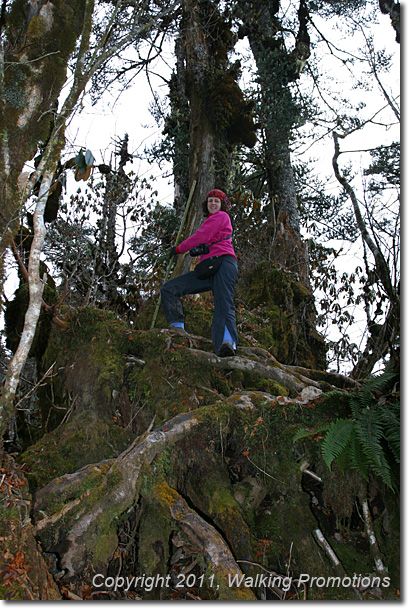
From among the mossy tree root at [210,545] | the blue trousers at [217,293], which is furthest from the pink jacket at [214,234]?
the mossy tree root at [210,545]

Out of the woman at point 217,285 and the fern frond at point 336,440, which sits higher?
the woman at point 217,285

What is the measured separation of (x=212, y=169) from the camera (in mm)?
7855

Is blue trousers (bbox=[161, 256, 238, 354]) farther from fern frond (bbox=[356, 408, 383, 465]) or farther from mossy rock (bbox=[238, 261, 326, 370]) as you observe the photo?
fern frond (bbox=[356, 408, 383, 465])

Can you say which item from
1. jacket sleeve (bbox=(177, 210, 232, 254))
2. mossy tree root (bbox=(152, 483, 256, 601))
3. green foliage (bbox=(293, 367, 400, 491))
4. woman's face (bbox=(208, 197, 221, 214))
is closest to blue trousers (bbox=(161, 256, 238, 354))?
jacket sleeve (bbox=(177, 210, 232, 254))

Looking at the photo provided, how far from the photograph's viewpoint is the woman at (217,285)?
494 centimetres

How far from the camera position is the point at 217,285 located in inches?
201

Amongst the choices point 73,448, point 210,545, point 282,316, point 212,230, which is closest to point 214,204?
point 212,230

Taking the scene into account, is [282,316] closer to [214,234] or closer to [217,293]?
[217,293]

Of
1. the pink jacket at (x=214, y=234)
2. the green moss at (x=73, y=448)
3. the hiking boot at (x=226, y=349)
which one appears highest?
the pink jacket at (x=214, y=234)

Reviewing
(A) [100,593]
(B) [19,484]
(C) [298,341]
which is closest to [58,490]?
(B) [19,484]

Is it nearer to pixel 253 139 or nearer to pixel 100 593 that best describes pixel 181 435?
pixel 100 593

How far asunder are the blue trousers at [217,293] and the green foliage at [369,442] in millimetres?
1794

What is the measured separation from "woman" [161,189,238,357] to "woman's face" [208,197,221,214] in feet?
0.23

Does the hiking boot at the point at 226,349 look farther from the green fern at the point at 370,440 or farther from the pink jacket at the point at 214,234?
the green fern at the point at 370,440
